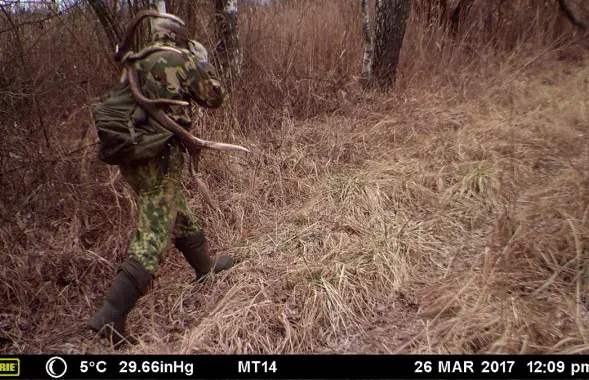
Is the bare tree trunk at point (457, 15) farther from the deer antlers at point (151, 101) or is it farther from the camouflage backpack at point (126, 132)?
the camouflage backpack at point (126, 132)

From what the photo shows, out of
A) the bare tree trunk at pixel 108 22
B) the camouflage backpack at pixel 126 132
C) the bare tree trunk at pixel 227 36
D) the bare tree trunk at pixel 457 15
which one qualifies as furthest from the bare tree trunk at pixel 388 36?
the camouflage backpack at pixel 126 132

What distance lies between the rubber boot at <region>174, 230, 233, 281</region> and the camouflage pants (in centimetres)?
29

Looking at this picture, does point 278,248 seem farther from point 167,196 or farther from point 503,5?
point 503,5

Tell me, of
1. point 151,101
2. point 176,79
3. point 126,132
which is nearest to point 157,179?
point 126,132

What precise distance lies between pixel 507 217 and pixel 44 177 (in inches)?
132

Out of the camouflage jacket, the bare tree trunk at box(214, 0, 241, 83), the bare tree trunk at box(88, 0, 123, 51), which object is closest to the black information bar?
the camouflage jacket

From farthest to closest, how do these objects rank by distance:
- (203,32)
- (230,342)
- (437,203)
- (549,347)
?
1. (203,32)
2. (437,203)
3. (230,342)
4. (549,347)

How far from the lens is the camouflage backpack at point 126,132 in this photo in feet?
7.22

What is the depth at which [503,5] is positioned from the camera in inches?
271

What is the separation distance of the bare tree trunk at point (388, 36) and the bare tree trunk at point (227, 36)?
1.98m

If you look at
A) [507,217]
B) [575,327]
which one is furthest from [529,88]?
[575,327]

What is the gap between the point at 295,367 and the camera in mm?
2135

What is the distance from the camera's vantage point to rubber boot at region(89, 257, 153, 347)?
2.23 meters

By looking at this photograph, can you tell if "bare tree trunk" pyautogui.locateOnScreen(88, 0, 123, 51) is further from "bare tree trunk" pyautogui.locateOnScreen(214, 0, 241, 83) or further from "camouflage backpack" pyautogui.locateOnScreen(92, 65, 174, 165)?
"camouflage backpack" pyautogui.locateOnScreen(92, 65, 174, 165)
